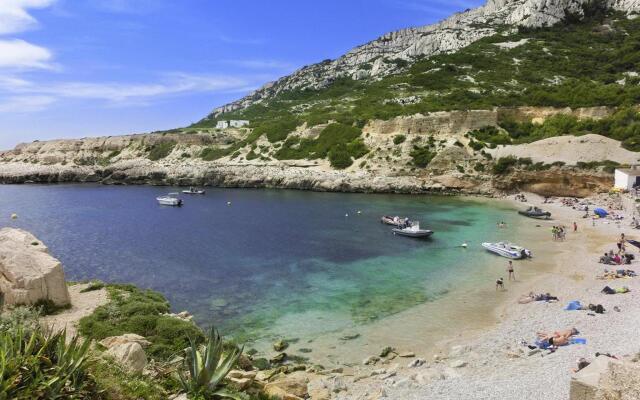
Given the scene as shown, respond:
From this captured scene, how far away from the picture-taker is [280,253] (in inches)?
1468

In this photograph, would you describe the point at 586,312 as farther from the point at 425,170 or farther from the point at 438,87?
the point at 438,87

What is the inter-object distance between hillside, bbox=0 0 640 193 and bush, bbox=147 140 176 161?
572mm

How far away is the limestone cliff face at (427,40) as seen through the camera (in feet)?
427

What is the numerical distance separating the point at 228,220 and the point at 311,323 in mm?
34205

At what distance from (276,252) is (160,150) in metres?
88.7

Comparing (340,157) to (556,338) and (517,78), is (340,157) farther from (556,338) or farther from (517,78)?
(556,338)

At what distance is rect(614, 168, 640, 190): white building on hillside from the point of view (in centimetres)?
5222

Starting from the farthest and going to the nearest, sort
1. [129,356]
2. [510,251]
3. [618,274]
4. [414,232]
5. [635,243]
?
[414,232], [510,251], [635,243], [618,274], [129,356]

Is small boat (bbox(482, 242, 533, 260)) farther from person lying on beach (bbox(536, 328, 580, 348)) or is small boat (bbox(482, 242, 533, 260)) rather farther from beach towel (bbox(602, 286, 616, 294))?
person lying on beach (bbox(536, 328, 580, 348))

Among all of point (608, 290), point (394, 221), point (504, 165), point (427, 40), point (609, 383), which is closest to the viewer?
point (609, 383)

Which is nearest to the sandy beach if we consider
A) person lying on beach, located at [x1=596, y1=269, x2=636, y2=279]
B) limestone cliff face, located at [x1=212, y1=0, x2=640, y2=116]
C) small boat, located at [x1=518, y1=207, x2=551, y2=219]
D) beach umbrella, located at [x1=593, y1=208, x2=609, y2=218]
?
person lying on beach, located at [x1=596, y1=269, x2=636, y2=279]

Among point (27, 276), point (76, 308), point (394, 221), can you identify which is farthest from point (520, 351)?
point (394, 221)

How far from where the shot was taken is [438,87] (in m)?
109

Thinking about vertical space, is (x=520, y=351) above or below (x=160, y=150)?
below
